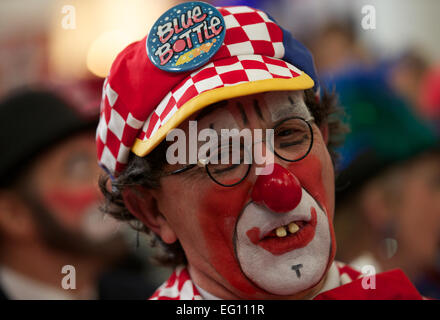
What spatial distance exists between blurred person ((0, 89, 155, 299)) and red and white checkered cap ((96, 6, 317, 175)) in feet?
4.07

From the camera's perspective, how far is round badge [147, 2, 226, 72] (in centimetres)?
119

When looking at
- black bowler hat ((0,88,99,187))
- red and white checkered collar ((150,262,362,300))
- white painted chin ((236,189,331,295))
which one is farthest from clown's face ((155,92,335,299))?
black bowler hat ((0,88,99,187))

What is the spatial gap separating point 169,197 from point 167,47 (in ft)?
1.12

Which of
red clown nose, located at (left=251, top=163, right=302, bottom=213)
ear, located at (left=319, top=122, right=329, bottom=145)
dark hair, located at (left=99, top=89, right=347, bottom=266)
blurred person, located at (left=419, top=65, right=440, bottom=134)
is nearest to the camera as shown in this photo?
red clown nose, located at (left=251, top=163, right=302, bottom=213)

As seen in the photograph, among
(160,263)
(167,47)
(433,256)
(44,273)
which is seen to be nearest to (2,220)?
(44,273)

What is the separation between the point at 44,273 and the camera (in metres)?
2.51

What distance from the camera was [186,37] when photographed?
4.00 ft

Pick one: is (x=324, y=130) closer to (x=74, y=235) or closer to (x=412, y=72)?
(x=74, y=235)

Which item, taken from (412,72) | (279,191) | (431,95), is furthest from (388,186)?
(412,72)

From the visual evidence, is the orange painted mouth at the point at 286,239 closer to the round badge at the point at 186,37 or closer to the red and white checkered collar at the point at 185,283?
the red and white checkered collar at the point at 185,283

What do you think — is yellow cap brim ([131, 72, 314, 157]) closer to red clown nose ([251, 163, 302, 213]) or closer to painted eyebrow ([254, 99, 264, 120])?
painted eyebrow ([254, 99, 264, 120])

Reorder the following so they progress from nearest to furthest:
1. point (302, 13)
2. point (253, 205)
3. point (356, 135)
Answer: point (253, 205), point (356, 135), point (302, 13)

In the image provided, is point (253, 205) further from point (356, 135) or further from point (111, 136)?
point (356, 135)

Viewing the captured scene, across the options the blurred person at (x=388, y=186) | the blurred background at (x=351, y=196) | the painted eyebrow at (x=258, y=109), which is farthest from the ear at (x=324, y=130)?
the blurred person at (x=388, y=186)
